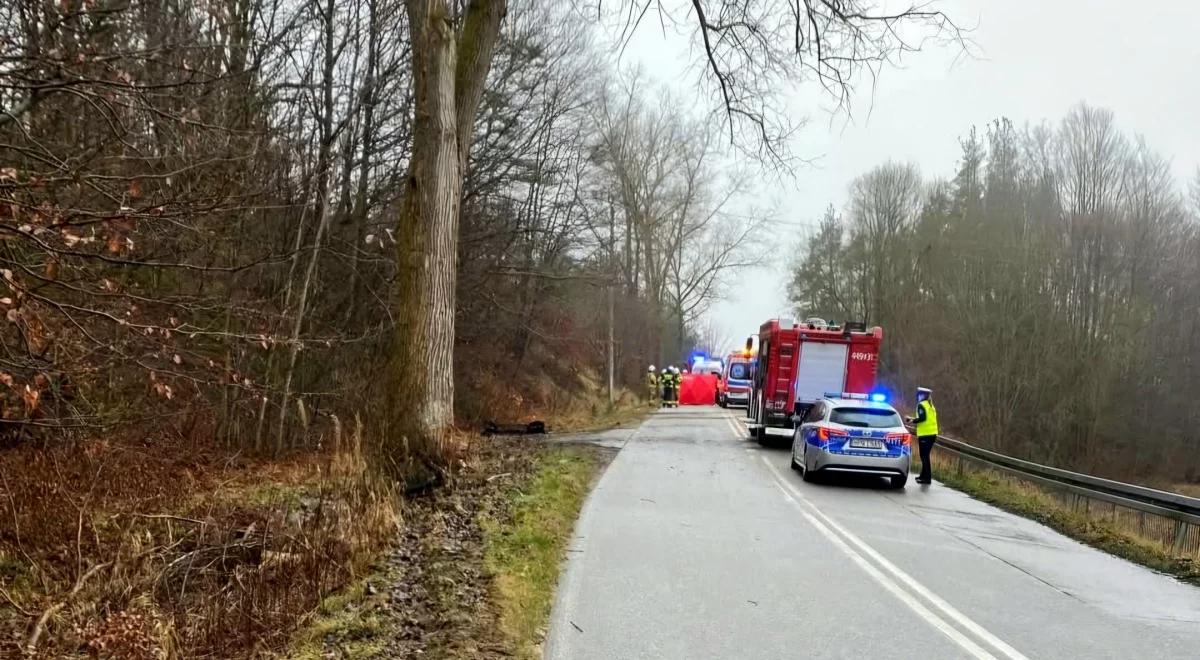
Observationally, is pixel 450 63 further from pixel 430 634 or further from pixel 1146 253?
pixel 1146 253

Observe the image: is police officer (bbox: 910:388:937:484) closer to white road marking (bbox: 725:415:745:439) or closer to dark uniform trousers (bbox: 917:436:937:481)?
dark uniform trousers (bbox: 917:436:937:481)

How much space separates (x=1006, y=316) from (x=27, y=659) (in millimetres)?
44435

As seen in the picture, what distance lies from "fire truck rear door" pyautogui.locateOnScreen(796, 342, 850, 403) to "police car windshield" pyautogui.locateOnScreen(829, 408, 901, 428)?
5267 millimetres

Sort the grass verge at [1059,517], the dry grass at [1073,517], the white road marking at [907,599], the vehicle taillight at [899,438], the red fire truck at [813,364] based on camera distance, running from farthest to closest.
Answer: the red fire truck at [813,364] < the vehicle taillight at [899,438] < the dry grass at [1073,517] < the grass verge at [1059,517] < the white road marking at [907,599]

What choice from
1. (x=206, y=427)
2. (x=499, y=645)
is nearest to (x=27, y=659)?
(x=499, y=645)

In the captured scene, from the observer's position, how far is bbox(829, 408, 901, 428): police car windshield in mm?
14406

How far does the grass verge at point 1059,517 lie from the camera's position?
962cm

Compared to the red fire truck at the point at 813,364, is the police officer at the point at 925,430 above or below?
below

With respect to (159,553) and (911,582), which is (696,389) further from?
(159,553)

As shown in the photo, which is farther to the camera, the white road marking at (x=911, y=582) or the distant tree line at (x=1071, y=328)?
the distant tree line at (x=1071, y=328)

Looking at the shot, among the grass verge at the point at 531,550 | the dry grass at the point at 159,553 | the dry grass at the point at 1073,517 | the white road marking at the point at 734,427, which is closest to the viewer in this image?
the dry grass at the point at 159,553

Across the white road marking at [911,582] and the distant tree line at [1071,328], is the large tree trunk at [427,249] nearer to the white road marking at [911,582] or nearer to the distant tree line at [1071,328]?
the white road marking at [911,582]

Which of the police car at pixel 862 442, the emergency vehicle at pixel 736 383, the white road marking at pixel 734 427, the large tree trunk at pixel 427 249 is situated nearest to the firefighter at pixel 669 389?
the emergency vehicle at pixel 736 383

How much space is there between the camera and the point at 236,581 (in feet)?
22.8
